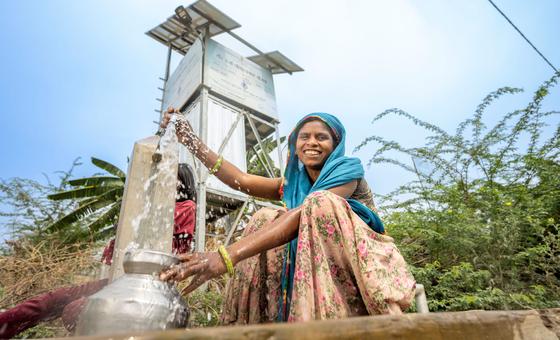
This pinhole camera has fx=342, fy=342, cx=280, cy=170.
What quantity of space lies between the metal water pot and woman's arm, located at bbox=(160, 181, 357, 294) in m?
0.05

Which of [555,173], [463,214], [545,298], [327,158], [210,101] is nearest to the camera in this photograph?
[327,158]

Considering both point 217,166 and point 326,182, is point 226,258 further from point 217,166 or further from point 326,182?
point 217,166

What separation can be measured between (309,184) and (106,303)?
1.43 m

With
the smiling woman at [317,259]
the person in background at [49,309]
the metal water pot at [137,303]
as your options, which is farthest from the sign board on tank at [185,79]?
the metal water pot at [137,303]

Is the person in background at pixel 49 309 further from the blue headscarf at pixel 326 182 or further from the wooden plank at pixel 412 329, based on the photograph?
the wooden plank at pixel 412 329

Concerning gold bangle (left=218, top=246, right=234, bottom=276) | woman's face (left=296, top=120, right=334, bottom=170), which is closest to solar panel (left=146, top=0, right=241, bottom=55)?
woman's face (left=296, top=120, right=334, bottom=170)

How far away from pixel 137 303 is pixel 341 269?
2.86 ft

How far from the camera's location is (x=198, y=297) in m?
4.09

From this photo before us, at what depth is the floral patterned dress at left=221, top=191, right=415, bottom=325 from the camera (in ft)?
4.57

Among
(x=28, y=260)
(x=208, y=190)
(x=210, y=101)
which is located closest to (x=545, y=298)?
(x=28, y=260)

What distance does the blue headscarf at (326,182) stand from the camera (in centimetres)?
181

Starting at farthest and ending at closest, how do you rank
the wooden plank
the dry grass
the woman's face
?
the dry grass
the woman's face
the wooden plank

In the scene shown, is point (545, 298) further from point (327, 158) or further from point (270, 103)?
point (270, 103)

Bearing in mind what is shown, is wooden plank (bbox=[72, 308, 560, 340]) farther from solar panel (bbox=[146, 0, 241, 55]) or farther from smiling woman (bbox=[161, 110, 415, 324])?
solar panel (bbox=[146, 0, 241, 55])
